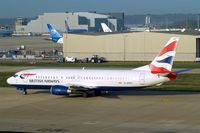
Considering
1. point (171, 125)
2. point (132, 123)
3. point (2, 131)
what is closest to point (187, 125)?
point (171, 125)

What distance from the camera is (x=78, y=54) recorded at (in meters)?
136

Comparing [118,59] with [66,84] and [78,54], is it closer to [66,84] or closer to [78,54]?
[78,54]

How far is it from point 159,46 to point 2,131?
295 feet

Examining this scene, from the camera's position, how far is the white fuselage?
5638cm

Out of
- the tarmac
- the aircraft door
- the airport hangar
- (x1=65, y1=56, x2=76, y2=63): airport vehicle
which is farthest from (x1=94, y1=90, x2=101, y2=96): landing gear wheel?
(x1=65, y1=56, x2=76, y2=63): airport vehicle

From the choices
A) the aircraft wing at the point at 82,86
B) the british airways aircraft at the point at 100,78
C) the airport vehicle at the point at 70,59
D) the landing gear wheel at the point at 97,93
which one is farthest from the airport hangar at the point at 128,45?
the aircraft wing at the point at 82,86

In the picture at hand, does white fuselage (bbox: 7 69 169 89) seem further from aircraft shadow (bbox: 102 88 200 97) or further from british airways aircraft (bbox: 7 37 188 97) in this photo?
aircraft shadow (bbox: 102 88 200 97)

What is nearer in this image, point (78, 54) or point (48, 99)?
point (48, 99)

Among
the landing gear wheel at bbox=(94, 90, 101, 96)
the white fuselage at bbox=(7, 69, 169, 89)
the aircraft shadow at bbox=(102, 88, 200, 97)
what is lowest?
the aircraft shadow at bbox=(102, 88, 200, 97)

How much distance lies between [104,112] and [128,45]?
266 ft

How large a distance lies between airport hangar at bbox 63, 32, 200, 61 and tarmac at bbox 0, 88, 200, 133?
6115cm

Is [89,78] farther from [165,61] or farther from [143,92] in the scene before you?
[165,61]

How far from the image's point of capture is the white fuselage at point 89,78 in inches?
2219

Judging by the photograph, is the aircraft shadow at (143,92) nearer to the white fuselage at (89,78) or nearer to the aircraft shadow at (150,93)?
the aircraft shadow at (150,93)
